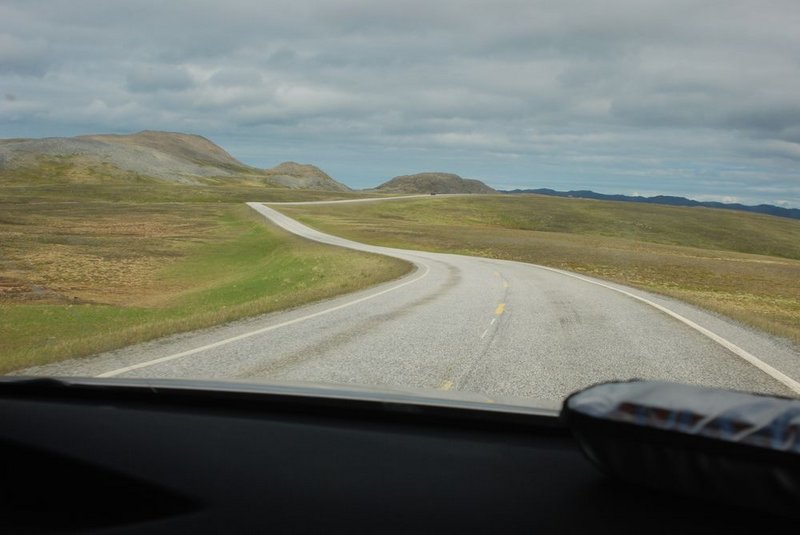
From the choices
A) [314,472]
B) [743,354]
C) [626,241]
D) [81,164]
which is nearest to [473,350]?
[743,354]

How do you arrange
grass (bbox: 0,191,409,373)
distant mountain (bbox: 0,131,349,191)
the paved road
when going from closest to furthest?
1. the paved road
2. grass (bbox: 0,191,409,373)
3. distant mountain (bbox: 0,131,349,191)

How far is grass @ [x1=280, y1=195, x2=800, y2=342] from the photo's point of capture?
95.8 ft

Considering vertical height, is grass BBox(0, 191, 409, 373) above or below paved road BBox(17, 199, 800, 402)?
below

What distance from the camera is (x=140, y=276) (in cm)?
2956

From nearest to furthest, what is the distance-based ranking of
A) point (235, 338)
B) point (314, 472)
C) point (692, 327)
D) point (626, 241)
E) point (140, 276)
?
1. point (314, 472)
2. point (235, 338)
3. point (692, 327)
4. point (140, 276)
5. point (626, 241)

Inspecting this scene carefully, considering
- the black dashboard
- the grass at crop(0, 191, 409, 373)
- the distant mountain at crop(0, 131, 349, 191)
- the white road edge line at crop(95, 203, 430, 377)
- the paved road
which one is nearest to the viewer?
the black dashboard

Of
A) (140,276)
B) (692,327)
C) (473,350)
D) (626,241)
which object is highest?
(626,241)

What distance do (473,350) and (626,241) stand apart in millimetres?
59126

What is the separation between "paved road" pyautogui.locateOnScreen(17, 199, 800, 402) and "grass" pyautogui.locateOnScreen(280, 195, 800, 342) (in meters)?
2.94

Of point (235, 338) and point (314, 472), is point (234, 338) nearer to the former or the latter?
point (235, 338)

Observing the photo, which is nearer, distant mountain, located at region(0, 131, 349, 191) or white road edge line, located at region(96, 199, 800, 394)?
white road edge line, located at region(96, 199, 800, 394)

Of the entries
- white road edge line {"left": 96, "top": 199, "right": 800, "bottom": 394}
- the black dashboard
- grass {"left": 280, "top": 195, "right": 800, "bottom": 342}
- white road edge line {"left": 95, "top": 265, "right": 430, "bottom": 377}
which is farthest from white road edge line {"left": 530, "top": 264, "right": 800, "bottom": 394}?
white road edge line {"left": 95, "top": 265, "right": 430, "bottom": 377}

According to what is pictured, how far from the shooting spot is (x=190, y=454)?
7.79ft

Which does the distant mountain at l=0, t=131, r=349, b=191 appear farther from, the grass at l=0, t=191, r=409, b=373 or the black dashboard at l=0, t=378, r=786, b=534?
the black dashboard at l=0, t=378, r=786, b=534
